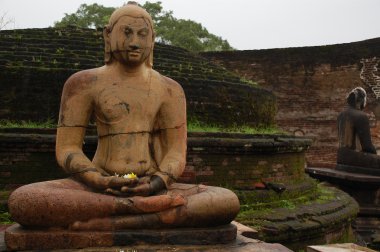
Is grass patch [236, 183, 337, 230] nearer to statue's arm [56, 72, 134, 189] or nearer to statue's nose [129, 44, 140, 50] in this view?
statue's arm [56, 72, 134, 189]

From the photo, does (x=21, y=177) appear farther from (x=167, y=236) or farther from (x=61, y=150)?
(x=167, y=236)

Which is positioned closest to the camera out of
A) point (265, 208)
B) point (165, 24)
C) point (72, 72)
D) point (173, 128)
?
point (173, 128)

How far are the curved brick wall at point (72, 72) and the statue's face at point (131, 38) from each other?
3.12m

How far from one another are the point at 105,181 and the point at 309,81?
544 inches

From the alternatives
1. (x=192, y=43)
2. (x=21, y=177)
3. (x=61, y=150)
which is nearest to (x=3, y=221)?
(x=21, y=177)

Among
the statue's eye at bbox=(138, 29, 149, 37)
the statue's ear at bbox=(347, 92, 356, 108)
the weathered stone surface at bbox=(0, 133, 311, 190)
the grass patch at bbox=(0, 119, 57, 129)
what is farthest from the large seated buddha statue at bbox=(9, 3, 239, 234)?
the statue's ear at bbox=(347, 92, 356, 108)

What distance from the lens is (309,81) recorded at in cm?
1584

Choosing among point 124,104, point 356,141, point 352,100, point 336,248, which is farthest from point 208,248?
point 352,100

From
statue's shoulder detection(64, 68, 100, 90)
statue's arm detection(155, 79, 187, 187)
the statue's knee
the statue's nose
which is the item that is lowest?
the statue's knee

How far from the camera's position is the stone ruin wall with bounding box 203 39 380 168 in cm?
1538

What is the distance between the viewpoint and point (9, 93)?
20.6ft

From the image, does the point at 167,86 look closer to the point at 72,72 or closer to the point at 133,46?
the point at 133,46

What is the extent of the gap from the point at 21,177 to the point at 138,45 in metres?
2.94

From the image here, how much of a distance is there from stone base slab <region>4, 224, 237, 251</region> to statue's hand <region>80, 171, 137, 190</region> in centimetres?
34
